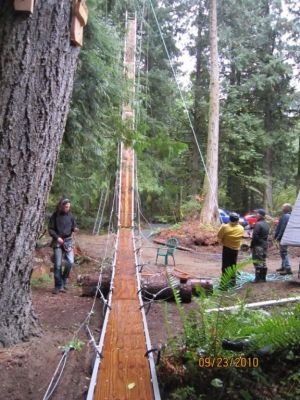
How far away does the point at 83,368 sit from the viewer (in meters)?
3.32

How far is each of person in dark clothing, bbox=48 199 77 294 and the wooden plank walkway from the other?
778 mm

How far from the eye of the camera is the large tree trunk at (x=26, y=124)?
9.19ft

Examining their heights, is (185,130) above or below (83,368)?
above

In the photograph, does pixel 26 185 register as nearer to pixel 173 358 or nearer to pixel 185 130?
pixel 173 358

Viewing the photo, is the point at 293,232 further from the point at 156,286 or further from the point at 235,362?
the point at 235,362

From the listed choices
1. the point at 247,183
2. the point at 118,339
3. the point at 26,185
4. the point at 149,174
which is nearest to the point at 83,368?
the point at 118,339

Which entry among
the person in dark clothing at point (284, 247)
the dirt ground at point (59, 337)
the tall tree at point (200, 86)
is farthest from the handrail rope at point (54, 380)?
the tall tree at point (200, 86)

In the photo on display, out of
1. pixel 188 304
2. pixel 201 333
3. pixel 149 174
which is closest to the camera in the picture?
pixel 201 333

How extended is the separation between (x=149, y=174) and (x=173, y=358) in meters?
12.7

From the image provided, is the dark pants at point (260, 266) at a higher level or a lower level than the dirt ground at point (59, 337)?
higher

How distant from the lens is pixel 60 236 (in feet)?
19.1

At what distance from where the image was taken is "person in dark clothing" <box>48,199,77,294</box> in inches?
227

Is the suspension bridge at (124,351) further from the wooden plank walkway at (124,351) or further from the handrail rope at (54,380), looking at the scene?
the handrail rope at (54,380)
